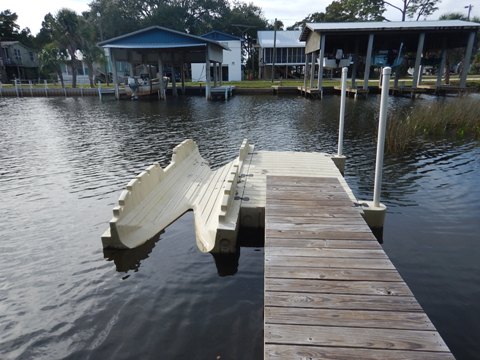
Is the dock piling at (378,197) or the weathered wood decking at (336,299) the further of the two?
the dock piling at (378,197)

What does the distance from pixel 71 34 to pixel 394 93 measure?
36451 mm

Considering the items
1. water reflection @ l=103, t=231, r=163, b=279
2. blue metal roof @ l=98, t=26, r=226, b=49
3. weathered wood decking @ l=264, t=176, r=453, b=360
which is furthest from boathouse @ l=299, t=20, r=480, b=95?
weathered wood decking @ l=264, t=176, r=453, b=360

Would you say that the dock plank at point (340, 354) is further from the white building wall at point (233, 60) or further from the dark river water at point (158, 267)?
the white building wall at point (233, 60)

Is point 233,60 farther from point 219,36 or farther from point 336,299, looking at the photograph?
point 336,299

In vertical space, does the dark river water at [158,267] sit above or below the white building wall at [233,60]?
below

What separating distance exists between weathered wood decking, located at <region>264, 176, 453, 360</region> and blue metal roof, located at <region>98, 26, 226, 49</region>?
28.6 m

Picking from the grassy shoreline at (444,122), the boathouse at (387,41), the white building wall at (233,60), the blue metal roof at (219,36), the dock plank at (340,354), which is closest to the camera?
the dock plank at (340,354)

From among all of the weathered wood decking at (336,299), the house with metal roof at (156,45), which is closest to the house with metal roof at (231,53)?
the house with metal roof at (156,45)

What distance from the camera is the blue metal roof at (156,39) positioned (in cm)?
3011

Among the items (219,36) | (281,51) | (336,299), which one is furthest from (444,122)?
(219,36)

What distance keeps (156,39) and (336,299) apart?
31.5 metres

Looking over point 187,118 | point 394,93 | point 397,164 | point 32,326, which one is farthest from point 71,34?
point 32,326

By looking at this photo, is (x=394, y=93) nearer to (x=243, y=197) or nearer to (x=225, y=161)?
(x=225, y=161)

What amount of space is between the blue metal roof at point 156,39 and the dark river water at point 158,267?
829 inches
